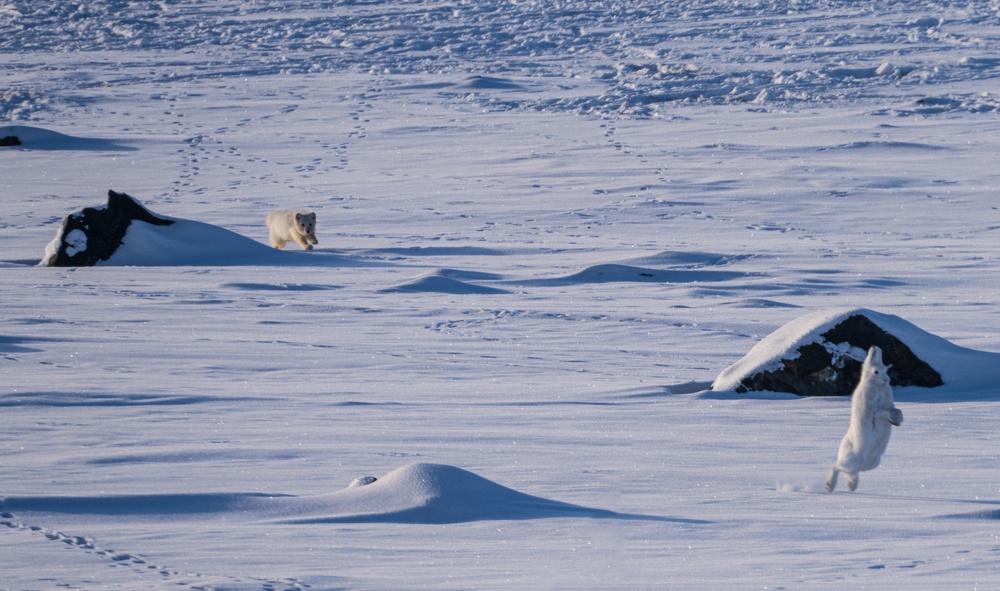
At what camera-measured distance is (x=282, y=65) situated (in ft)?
78.0

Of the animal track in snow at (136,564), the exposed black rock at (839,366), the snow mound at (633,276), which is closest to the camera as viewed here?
the animal track in snow at (136,564)

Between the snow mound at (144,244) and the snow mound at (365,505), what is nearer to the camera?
the snow mound at (365,505)

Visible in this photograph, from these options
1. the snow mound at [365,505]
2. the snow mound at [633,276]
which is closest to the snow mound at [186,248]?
the snow mound at [633,276]

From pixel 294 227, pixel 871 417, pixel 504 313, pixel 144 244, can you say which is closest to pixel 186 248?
pixel 144 244

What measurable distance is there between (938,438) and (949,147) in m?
11.3

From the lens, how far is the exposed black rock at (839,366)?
5.58 meters

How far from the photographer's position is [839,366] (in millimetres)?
5598

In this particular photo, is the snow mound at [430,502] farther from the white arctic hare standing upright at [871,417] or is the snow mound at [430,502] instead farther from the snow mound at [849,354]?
the snow mound at [849,354]

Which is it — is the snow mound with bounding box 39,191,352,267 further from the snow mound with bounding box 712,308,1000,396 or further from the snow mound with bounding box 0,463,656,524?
the snow mound with bounding box 0,463,656,524

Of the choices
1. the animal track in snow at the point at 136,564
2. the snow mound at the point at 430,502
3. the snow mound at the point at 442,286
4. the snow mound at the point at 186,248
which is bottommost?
the snow mound at the point at 442,286

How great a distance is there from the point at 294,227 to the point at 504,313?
322cm

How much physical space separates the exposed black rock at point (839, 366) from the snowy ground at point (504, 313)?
4.6 inches

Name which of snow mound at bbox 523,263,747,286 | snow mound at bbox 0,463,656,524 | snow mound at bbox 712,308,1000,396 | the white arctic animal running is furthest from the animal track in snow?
the white arctic animal running

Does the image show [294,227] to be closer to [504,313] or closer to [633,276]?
[633,276]
